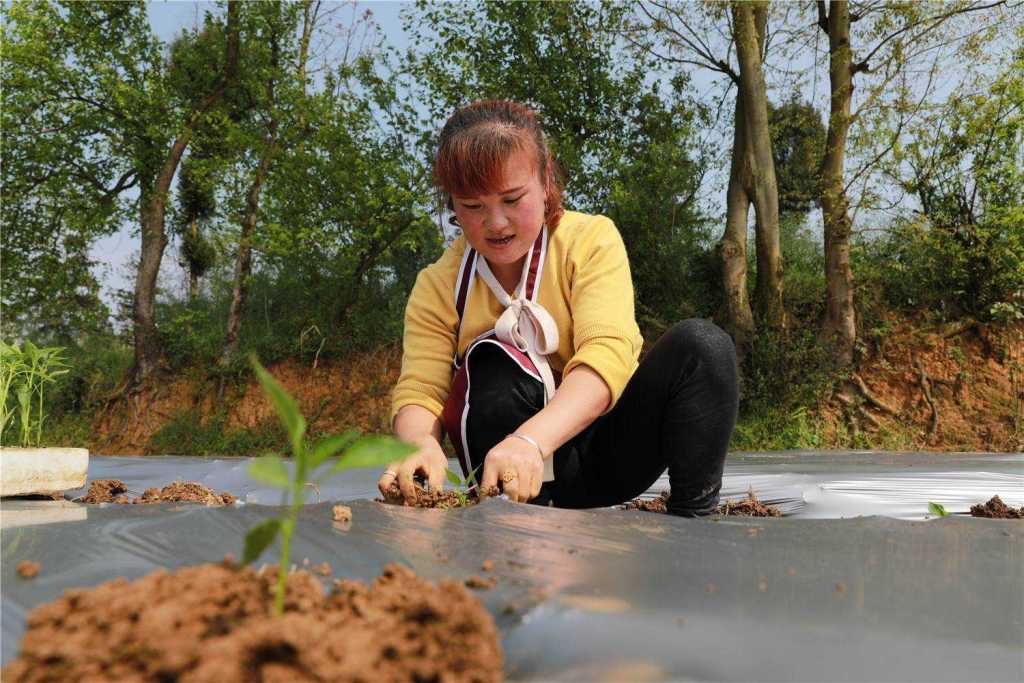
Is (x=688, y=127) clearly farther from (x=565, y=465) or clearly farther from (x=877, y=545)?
(x=877, y=545)

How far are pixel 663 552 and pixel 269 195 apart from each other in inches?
276

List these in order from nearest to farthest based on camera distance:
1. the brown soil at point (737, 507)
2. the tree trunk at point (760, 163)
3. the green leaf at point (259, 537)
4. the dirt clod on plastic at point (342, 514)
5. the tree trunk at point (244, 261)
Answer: the green leaf at point (259, 537)
the dirt clod on plastic at point (342, 514)
the brown soil at point (737, 507)
the tree trunk at point (760, 163)
the tree trunk at point (244, 261)

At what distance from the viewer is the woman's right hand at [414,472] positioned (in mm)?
1410

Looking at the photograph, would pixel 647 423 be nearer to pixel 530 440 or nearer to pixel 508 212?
pixel 530 440

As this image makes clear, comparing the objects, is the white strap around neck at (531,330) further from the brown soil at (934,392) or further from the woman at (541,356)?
the brown soil at (934,392)

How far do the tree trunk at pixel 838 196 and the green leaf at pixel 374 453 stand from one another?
6326 mm

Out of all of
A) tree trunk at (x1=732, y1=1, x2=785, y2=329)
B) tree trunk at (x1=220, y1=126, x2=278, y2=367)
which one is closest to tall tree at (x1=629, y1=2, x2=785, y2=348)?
tree trunk at (x1=732, y1=1, x2=785, y2=329)

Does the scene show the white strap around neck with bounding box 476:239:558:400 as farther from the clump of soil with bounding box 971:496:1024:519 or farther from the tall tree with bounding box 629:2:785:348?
the tall tree with bounding box 629:2:785:348

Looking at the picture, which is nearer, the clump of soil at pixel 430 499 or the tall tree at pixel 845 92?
the clump of soil at pixel 430 499

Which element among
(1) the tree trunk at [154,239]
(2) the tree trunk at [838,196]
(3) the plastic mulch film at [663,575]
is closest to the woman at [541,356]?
(3) the plastic mulch film at [663,575]

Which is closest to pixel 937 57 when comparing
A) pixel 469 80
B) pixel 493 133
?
pixel 469 80

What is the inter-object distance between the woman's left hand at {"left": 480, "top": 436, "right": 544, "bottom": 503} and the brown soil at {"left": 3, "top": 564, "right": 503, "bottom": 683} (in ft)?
2.23

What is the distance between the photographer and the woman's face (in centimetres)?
159

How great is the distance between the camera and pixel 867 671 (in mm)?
609
